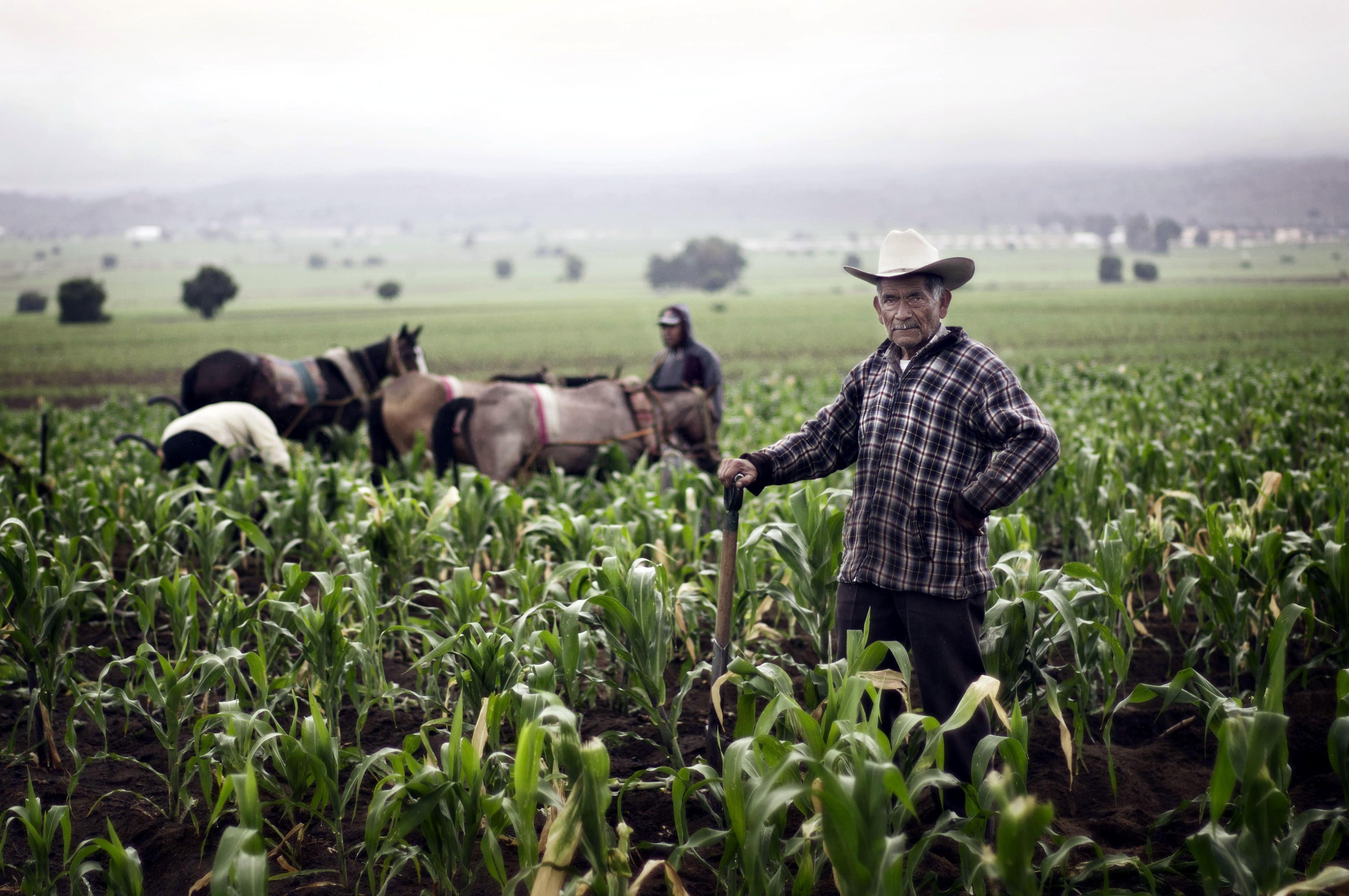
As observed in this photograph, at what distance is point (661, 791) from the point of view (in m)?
3.22

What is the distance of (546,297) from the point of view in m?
69.0

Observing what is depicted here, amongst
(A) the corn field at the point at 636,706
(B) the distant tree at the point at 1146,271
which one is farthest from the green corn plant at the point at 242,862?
(B) the distant tree at the point at 1146,271

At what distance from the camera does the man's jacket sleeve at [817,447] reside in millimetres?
3123

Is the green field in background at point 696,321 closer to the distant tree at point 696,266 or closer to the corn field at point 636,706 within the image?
the distant tree at point 696,266

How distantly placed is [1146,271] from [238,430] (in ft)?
159

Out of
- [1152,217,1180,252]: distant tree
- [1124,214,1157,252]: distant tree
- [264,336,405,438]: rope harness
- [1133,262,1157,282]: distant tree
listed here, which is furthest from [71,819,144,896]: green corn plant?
[1124,214,1157,252]: distant tree

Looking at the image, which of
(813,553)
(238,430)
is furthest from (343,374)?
(813,553)

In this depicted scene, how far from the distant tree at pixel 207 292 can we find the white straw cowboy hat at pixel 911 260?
4940cm

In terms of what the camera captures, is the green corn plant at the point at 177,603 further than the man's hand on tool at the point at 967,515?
Yes

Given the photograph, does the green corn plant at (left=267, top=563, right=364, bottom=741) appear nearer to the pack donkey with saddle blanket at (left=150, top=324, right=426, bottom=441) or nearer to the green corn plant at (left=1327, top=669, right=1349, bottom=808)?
the green corn plant at (left=1327, top=669, right=1349, bottom=808)

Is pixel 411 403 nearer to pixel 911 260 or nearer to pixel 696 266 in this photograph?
pixel 911 260

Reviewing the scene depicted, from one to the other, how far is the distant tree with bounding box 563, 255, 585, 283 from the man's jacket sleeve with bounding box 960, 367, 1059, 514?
299 ft

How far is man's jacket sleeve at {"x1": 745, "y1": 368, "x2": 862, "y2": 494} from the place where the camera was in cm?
312

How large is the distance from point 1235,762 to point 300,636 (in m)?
3.19
